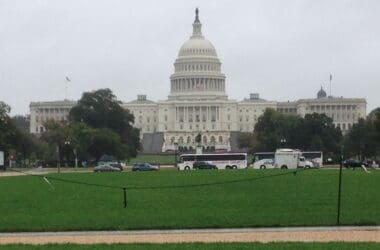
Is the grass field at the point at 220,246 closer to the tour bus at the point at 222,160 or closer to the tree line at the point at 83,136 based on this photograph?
the tree line at the point at 83,136

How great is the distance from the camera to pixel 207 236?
20391 millimetres

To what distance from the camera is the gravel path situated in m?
19.5

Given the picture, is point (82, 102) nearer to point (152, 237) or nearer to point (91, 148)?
point (91, 148)

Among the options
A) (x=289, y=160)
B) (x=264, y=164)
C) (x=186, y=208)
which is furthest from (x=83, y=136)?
(x=186, y=208)

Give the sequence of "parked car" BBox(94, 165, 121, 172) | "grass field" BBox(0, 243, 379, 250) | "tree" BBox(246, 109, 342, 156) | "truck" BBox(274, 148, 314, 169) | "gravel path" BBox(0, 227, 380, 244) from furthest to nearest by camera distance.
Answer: "tree" BBox(246, 109, 342, 156), "truck" BBox(274, 148, 314, 169), "parked car" BBox(94, 165, 121, 172), "gravel path" BBox(0, 227, 380, 244), "grass field" BBox(0, 243, 379, 250)

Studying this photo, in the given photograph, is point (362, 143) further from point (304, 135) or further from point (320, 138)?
point (304, 135)

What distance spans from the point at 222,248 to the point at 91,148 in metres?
104

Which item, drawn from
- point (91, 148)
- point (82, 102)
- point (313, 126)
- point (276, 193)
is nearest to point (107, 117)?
point (82, 102)

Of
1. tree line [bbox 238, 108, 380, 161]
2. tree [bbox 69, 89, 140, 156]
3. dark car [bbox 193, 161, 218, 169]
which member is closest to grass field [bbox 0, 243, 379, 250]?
dark car [bbox 193, 161, 218, 169]

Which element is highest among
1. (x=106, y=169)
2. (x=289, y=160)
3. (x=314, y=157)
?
(x=314, y=157)

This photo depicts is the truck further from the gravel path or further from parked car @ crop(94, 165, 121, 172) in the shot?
the gravel path

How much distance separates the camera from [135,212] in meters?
27.0

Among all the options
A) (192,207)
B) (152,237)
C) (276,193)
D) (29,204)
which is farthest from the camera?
(276,193)

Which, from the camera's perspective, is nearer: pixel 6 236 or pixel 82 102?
pixel 6 236
